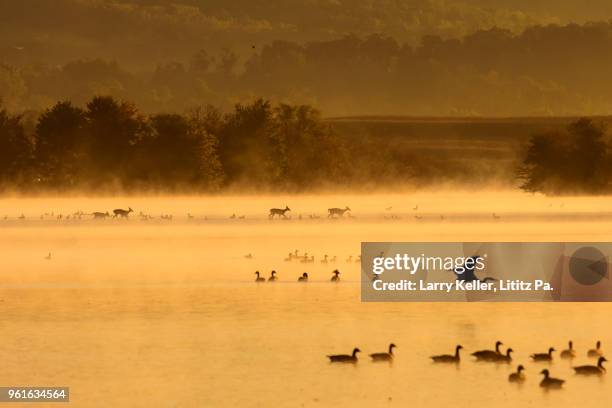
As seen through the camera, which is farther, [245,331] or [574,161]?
[574,161]

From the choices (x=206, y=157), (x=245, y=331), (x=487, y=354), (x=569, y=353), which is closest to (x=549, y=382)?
(x=569, y=353)

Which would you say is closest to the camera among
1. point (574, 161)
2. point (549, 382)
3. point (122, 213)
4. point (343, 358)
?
point (549, 382)

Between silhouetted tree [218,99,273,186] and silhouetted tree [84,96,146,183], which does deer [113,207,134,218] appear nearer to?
silhouetted tree [84,96,146,183]

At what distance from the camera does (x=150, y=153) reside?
363 ft

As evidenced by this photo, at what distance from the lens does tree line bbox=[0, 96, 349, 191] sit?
108625 mm

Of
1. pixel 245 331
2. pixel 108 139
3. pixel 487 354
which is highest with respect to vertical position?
pixel 108 139

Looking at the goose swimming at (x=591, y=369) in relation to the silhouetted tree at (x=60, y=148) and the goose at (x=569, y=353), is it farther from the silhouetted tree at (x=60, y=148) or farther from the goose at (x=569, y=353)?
the silhouetted tree at (x=60, y=148)

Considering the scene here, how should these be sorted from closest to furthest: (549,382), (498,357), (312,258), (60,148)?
(549,382) < (498,357) < (312,258) < (60,148)

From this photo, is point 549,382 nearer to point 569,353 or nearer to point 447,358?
point 569,353

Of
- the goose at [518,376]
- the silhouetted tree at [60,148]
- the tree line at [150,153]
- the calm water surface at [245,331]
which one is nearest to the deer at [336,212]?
the calm water surface at [245,331]

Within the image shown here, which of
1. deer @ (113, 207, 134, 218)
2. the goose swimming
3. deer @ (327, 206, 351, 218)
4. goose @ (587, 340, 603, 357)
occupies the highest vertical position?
deer @ (327, 206, 351, 218)

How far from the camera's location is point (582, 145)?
110625mm

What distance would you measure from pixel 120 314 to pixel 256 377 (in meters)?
8.43

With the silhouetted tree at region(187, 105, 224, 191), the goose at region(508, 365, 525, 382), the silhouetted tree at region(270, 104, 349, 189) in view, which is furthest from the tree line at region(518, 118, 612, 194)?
the goose at region(508, 365, 525, 382)
